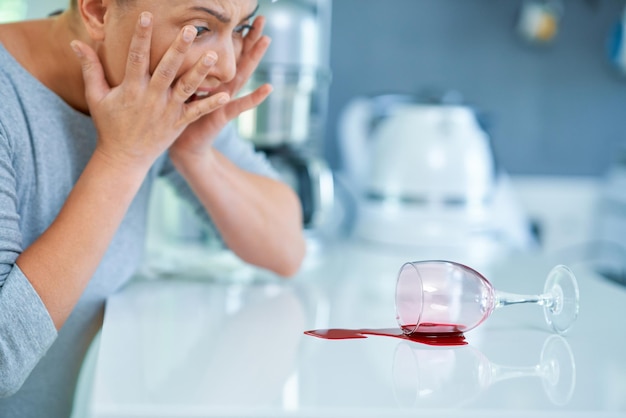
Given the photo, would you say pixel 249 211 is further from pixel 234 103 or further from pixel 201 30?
pixel 201 30

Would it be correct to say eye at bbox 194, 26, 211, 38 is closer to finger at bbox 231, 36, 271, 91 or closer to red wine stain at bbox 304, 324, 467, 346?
finger at bbox 231, 36, 271, 91

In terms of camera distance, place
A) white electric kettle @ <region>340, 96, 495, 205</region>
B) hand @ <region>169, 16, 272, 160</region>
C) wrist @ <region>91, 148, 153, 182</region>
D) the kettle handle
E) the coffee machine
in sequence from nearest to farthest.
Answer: wrist @ <region>91, 148, 153, 182</region>
hand @ <region>169, 16, 272, 160</region>
the coffee machine
white electric kettle @ <region>340, 96, 495, 205</region>
the kettle handle

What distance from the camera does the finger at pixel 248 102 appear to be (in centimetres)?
94

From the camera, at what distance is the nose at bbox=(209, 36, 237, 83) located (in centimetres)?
87

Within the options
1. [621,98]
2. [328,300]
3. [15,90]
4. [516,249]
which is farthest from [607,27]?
[15,90]

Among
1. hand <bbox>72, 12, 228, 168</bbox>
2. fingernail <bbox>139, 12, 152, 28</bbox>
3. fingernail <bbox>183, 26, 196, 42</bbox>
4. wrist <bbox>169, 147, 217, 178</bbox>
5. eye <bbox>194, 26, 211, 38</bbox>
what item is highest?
eye <bbox>194, 26, 211, 38</bbox>

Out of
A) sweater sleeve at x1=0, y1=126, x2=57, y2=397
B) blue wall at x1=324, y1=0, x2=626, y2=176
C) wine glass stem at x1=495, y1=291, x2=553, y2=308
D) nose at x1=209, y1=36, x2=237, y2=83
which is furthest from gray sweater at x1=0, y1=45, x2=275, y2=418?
blue wall at x1=324, y1=0, x2=626, y2=176

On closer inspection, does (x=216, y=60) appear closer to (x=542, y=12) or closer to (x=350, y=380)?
(x=350, y=380)

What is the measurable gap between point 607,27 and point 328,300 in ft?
4.01

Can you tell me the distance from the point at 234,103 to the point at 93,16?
7.9 inches

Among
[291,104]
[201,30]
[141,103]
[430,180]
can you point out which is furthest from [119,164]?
[430,180]

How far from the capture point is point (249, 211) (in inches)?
43.6

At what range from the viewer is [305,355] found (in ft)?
2.51

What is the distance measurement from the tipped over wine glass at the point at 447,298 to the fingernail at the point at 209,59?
0.29 metres
